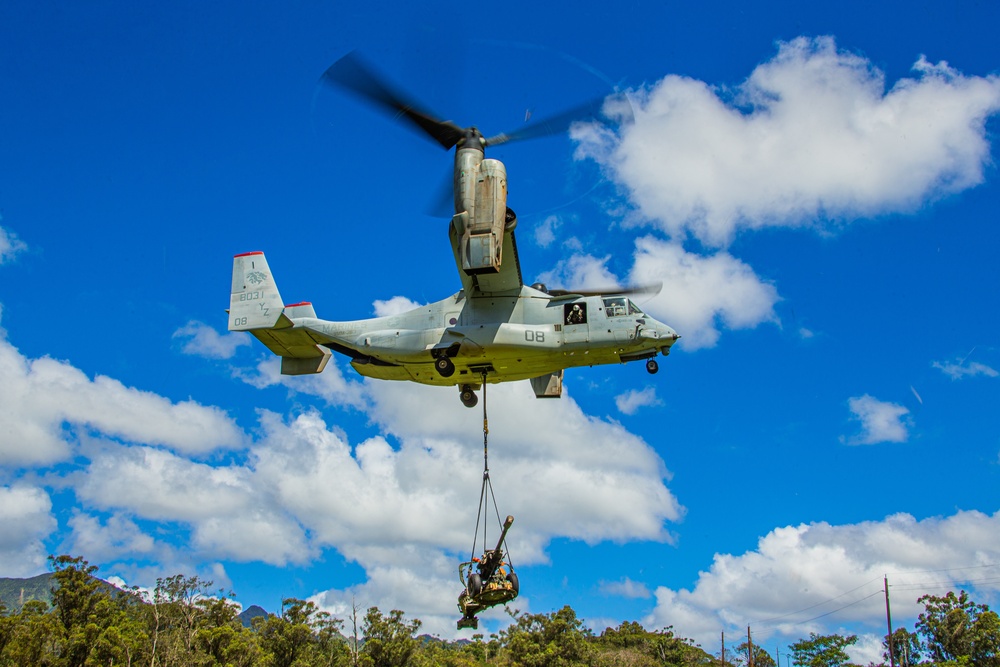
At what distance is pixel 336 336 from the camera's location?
76.6ft

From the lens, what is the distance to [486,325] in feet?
70.6

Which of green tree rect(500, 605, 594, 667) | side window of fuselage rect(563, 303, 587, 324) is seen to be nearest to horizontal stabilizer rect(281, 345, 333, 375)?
side window of fuselage rect(563, 303, 587, 324)

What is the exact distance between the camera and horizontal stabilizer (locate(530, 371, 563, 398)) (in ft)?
78.9

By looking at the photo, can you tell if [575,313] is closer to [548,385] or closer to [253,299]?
[548,385]

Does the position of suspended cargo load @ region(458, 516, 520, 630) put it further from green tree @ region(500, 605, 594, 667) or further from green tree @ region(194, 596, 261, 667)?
green tree @ region(500, 605, 594, 667)

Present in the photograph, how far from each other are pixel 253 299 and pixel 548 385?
9072 millimetres

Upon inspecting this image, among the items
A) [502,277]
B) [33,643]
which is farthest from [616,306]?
[33,643]

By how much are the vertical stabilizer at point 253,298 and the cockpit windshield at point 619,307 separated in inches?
375

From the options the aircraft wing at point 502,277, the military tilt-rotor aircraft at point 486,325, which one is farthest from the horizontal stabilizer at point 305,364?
the aircraft wing at point 502,277

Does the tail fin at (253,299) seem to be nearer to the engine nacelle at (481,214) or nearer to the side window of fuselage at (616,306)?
the engine nacelle at (481,214)

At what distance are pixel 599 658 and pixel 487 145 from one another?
184 ft

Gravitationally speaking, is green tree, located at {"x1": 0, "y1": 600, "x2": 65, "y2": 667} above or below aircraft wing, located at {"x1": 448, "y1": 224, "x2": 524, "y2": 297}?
below

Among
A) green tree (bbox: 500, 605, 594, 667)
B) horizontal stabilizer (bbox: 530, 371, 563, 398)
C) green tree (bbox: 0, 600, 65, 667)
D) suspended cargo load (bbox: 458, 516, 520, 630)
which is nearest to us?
suspended cargo load (bbox: 458, 516, 520, 630)

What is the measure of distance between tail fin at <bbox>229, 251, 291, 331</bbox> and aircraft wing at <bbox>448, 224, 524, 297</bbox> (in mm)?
6133
